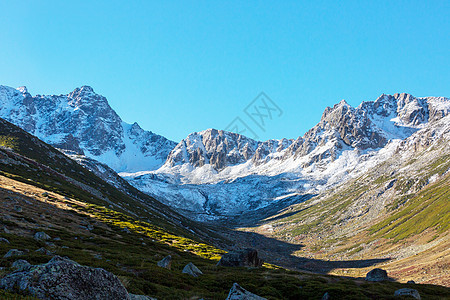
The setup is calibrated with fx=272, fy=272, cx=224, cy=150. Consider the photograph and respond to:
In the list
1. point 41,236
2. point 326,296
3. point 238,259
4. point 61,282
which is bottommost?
point 326,296

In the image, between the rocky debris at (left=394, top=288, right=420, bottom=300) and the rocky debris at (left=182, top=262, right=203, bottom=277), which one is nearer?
the rocky debris at (left=394, top=288, right=420, bottom=300)

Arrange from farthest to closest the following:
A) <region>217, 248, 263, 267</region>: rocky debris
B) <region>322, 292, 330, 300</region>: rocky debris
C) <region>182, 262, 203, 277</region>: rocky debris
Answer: <region>217, 248, 263, 267</region>: rocky debris
<region>182, 262, 203, 277</region>: rocky debris
<region>322, 292, 330, 300</region>: rocky debris

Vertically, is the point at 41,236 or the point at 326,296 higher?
the point at 41,236

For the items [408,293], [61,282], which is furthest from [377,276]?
[61,282]

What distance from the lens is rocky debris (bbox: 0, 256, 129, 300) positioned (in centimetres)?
1153

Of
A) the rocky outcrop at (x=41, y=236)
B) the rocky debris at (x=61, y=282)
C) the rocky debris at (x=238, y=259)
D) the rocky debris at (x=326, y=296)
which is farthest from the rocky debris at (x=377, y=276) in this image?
the rocky outcrop at (x=41, y=236)

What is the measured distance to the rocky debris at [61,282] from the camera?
1153cm

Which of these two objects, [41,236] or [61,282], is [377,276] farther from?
[41,236]

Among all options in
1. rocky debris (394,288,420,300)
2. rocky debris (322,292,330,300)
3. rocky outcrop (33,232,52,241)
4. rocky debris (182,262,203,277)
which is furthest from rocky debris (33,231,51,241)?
rocky debris (394,288,420,300)

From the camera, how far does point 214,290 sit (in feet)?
86.9

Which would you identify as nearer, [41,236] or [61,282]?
[61,282]

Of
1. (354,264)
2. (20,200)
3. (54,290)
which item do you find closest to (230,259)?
(54,290)

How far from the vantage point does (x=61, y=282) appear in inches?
468

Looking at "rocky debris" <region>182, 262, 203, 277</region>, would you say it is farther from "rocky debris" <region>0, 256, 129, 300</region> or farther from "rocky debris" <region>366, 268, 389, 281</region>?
"rocky debris" <region>366, 268, 389, 281</region>
